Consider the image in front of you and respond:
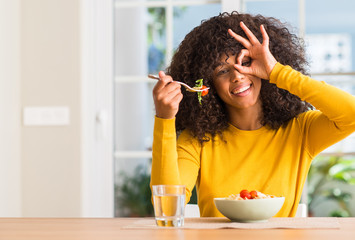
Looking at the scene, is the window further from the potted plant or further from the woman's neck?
the potted plant

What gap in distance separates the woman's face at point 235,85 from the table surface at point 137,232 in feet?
1.76

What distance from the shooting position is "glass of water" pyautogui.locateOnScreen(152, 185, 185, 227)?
1.18 m

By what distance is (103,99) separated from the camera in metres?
3.19

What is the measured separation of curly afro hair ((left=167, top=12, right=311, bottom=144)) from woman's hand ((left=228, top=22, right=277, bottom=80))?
0.04m

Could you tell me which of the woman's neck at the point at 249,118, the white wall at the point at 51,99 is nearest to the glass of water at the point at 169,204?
the woman's neck at the point at 249,118

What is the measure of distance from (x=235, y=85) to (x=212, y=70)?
105mm

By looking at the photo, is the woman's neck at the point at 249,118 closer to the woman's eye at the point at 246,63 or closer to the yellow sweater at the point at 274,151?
the yellow sweater at the point at 274,151

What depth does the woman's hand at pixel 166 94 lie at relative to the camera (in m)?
1.42

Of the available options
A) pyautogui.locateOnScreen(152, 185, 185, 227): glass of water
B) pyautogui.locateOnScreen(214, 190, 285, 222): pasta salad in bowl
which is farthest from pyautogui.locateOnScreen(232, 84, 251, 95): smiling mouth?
pyautogui.locateOnScreen(152, 185, 185, 227): glass of water

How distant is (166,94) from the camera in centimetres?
143

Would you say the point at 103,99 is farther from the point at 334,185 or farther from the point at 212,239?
the point at 334,185

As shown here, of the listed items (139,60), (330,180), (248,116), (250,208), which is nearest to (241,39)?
(248,116)

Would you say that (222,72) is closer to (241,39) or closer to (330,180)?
(241,39)

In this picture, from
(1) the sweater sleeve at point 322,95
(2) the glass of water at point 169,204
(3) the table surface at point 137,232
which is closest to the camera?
(3) the table surface at point 137,232
